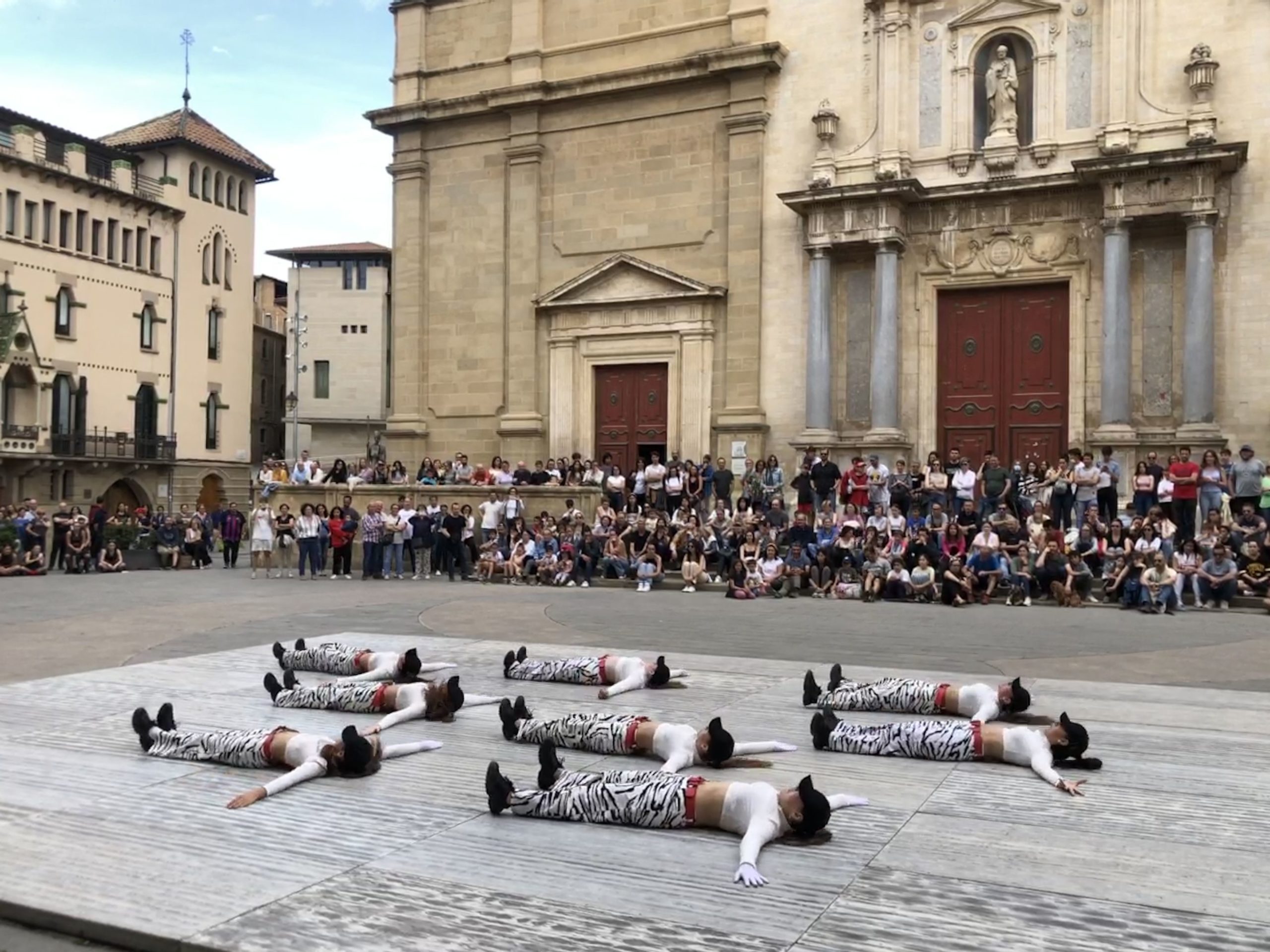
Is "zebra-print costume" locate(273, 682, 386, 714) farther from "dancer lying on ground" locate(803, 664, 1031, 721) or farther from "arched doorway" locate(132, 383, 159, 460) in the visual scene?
"arched doorway" locate(132, 383, 159, 460)

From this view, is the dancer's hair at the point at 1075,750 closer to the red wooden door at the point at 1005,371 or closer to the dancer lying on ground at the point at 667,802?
the dancer lying on ground at the point at 667,802

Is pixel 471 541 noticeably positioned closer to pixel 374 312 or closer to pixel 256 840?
pixel 256 840

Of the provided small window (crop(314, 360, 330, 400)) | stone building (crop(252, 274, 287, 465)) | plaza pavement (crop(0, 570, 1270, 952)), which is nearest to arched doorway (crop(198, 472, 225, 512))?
stone building (crop(252, 274, 287, 465))

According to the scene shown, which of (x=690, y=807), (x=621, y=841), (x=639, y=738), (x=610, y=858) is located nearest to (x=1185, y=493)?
(x=639, y=738)

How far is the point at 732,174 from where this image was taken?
2641cm

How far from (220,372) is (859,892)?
49.7 m

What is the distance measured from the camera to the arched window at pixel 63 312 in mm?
42844

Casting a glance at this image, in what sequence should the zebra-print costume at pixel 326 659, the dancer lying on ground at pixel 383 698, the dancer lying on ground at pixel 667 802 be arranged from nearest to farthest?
the dancer lying on ground at pixel 667 802, the dancer lying on ground at pixel 383 698, the zebra-print costume at pixel 326 659

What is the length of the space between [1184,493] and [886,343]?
7.20 metres

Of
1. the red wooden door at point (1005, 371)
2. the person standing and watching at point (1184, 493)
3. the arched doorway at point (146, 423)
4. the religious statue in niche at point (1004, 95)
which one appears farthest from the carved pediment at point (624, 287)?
the arched doorway at point (146, 423)

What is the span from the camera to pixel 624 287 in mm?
27781

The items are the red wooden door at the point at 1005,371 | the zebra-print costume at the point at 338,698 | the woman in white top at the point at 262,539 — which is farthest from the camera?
the woman in white top at the point at 262,539

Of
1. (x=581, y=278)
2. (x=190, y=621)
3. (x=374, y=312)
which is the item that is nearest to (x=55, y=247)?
(x=374, y=312)

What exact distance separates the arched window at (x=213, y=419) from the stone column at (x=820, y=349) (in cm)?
3277
